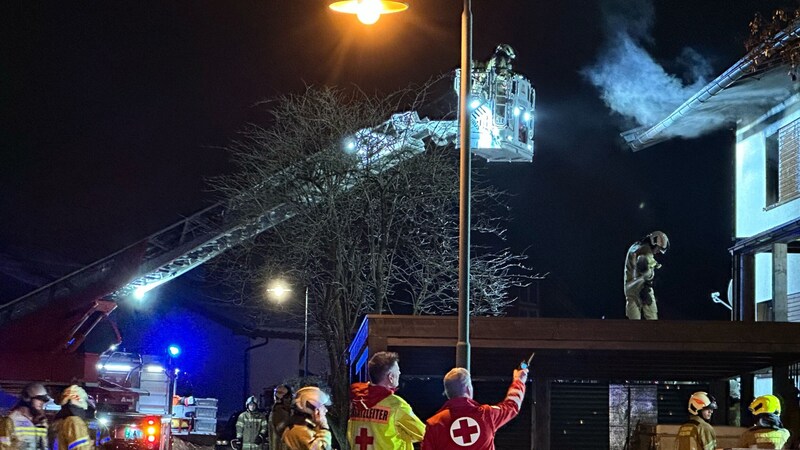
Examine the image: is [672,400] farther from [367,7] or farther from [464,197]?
[367,7]

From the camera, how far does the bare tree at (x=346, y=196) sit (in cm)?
2489

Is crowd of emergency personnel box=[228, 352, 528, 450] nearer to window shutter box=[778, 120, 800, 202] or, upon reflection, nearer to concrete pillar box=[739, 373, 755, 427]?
concrete pillar box=[739, 373, 755, 427]

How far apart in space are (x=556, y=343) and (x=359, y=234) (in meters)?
11.1

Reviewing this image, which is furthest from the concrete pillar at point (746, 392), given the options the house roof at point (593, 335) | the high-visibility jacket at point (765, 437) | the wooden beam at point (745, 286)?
the high-visibility jacket at point (765, 437)

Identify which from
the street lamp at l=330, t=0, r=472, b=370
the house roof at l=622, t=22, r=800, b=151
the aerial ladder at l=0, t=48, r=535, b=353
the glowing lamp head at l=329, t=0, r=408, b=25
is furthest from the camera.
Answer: the aerial ladder at l=0, t=48, r=535, b=353

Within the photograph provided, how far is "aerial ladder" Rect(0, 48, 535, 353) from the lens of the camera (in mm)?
25109

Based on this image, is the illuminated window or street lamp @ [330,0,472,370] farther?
the illuminated window

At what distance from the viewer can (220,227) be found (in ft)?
90.7

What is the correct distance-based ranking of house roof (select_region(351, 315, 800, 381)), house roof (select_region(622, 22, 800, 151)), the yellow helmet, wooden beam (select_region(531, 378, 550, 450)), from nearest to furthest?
1. the yellow helmet
2. house roof (select_region(351, 315, 800, 381))
3. wooden beam (select_region(531, 378, 550, 450))
4. house roof (select_region(622, 22, 800, 151))

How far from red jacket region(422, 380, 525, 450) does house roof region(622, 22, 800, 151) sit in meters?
12.3

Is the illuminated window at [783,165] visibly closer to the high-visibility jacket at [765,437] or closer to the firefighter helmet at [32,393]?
the high-visibility jacket at [765,437]

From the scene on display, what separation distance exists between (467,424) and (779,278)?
1618 centimetres

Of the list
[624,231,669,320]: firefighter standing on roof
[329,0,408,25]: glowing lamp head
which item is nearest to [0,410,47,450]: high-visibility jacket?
[329,0,408,25]: glowing lamp head

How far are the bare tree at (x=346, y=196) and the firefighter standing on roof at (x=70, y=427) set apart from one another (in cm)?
1304
